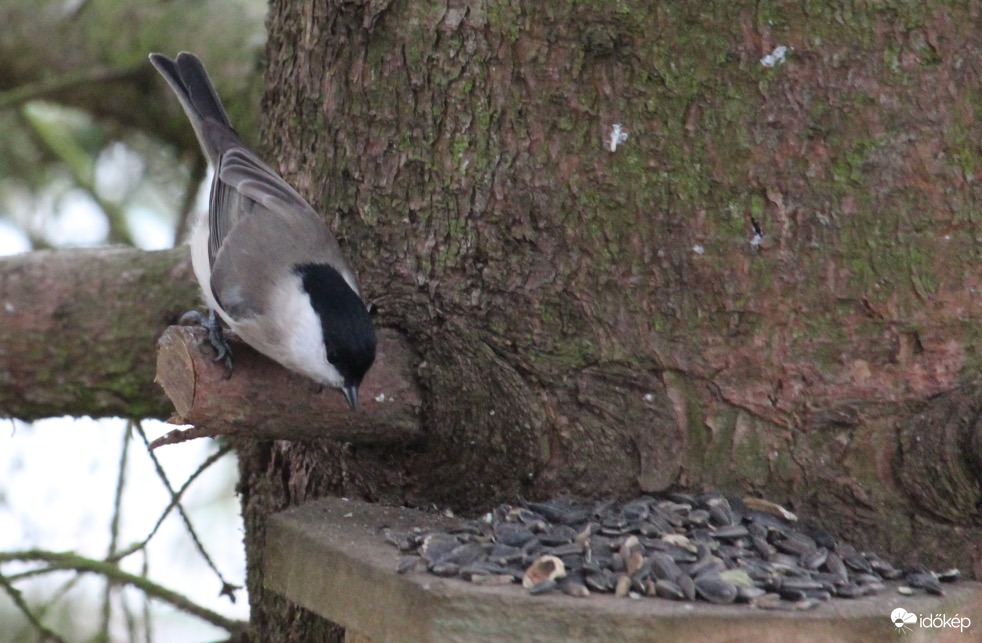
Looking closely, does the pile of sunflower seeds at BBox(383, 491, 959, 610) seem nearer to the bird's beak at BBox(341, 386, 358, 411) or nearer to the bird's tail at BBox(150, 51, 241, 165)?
the bird's beak at BBox(341, 386, 358, 411)

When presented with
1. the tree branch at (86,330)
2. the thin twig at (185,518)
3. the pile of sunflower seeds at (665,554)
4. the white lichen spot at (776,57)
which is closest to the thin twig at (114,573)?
the thin twig at (185,518)

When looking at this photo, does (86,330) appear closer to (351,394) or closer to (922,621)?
(351,394)

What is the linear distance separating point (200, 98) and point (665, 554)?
2004mm

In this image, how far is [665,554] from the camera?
1.67 meters

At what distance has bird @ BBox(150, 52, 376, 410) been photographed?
6.68 feet

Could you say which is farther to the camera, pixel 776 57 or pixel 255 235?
pixel 255 235

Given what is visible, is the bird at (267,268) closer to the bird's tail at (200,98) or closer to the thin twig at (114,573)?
the bird's tail at (200,98)

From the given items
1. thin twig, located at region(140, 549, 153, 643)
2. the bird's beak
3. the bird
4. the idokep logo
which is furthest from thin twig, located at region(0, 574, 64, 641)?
the idokep logo

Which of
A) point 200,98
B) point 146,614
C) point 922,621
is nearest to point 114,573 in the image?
point 146,614

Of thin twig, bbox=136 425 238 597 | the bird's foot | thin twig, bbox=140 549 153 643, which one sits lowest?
Answer: thin twig, bbox=140 549 153 643

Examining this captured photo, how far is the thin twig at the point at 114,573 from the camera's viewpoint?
2.64 metres

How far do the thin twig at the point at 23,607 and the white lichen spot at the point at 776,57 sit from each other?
2043 mm

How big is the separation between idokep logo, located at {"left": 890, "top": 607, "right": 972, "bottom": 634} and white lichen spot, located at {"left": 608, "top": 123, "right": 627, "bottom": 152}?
0.92 meters

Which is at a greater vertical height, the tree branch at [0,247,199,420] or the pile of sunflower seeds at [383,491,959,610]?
the tree branch at [0,247,199,420]
